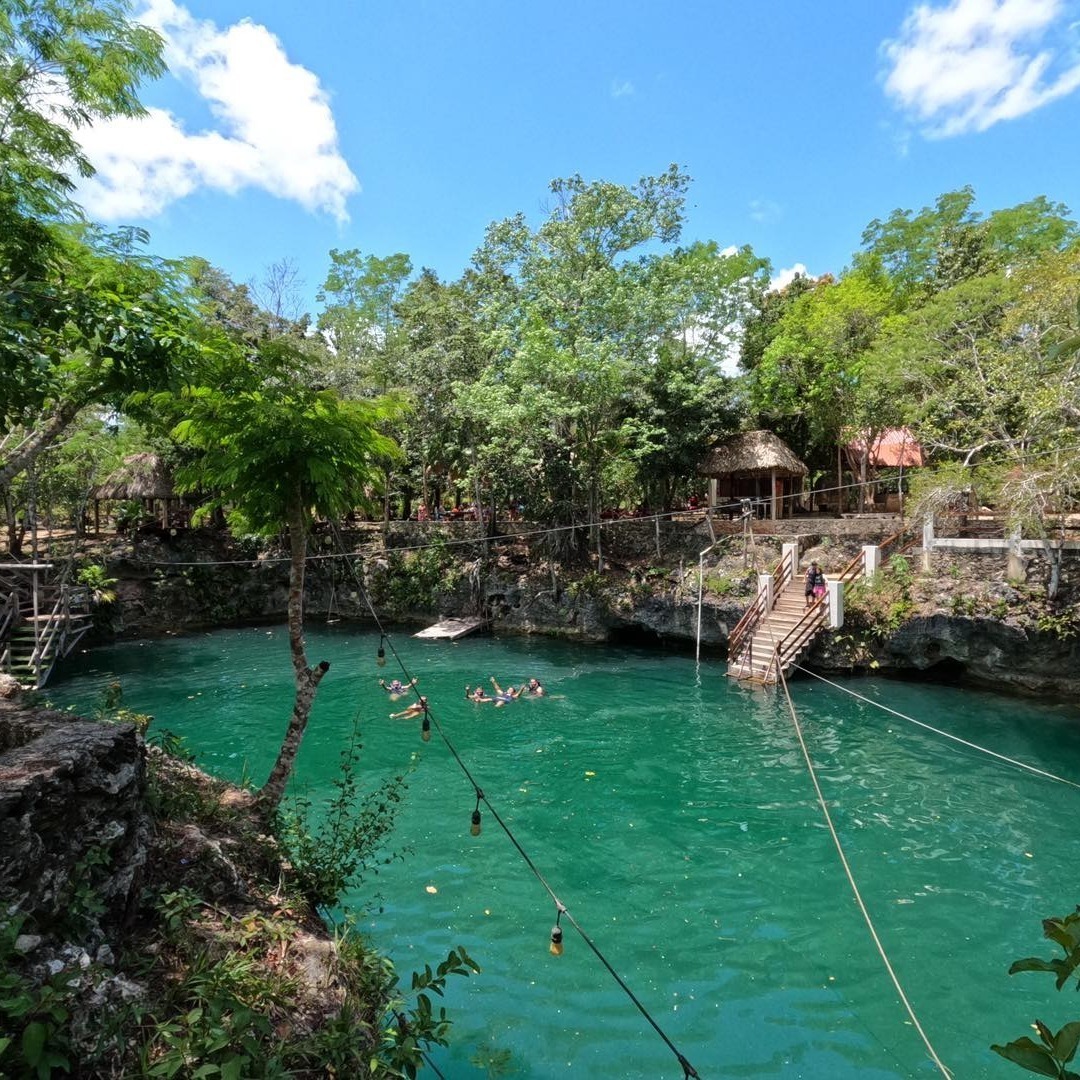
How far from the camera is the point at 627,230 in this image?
2141cm

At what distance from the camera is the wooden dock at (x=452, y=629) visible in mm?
22359

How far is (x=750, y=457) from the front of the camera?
905 inches

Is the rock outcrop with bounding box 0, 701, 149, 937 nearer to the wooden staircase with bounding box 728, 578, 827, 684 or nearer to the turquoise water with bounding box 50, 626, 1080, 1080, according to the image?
the turquoise water with bounding box 50, 626, 1080, 1080

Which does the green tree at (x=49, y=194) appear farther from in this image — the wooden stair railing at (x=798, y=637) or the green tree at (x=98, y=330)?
the wooden stair railing at (x=798, y=637)

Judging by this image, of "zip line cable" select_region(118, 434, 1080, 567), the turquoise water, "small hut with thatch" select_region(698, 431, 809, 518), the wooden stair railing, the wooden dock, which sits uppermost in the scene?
"small hut with thatch" select_region(698, 431, 809, 518)

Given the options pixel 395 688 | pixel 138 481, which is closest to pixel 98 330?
pixel 395 688

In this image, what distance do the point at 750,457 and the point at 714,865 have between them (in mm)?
16671

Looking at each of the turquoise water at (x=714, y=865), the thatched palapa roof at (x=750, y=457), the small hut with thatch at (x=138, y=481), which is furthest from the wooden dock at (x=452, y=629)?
the small hut with thatch at (x=138, y=481)

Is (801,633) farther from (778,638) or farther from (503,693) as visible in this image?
(503,693)

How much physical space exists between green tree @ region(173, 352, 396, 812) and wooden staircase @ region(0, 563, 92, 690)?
41.0 feet

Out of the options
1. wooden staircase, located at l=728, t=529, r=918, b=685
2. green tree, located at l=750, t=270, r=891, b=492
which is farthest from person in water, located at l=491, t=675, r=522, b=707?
green tree, located at l=750, t=270, r=891, b=492

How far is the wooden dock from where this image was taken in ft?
73.4

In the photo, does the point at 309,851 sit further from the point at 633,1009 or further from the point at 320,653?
the point at 320,653

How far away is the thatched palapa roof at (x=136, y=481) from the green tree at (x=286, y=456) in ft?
69.6
